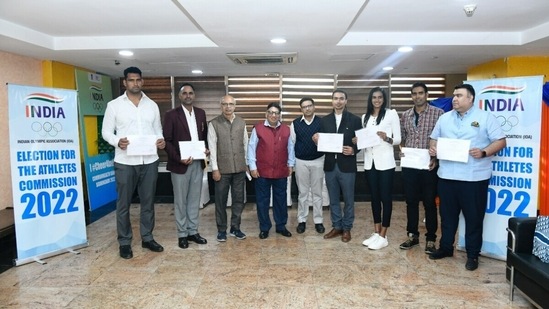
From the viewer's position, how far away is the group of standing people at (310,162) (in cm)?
345

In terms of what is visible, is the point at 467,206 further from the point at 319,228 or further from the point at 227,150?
the point at 227,150

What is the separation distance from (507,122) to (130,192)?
384 cm

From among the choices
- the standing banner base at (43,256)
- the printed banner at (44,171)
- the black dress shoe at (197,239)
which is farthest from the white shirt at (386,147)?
the standing banner base at (43,256)

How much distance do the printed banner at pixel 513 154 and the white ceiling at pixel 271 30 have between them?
2.50 ft

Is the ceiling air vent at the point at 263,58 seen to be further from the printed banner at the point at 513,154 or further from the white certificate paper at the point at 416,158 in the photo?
the printed banner at the point at 513,154

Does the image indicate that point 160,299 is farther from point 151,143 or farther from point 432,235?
point 432,235

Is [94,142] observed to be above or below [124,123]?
below

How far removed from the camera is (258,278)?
11.0 feet

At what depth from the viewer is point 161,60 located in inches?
219

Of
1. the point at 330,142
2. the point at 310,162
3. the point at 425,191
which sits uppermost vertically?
the point at 330,142

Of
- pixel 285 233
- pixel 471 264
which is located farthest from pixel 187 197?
pixel 471 264

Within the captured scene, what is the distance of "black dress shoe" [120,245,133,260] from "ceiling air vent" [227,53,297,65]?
2.86 meters

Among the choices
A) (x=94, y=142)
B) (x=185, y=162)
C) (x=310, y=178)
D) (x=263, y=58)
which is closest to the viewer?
(x=185, y=162)

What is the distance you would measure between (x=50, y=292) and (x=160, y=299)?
991mm
